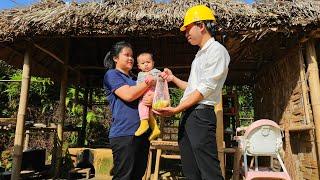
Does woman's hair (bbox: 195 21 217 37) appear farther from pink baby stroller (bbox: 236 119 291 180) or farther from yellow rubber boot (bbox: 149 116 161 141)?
pink baby stroller (bbox: 236 119 291 180)

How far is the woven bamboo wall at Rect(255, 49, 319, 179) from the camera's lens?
14.5 feet

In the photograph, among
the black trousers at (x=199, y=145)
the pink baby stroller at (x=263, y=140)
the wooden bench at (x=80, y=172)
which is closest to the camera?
the black trousers at (x=199, y=145)

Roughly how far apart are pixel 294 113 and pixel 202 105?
10.9 feet

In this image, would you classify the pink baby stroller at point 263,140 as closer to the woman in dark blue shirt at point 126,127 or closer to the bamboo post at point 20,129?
the woman in dark blue shirt at point 126,127

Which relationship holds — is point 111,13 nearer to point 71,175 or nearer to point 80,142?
point 71,175

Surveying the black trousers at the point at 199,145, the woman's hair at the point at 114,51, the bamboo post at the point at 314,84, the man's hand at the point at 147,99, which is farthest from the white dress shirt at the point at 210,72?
the bamboo post at the point at 314,84

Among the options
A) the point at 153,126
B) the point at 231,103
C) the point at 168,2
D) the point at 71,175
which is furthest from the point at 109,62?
the point at 231,103

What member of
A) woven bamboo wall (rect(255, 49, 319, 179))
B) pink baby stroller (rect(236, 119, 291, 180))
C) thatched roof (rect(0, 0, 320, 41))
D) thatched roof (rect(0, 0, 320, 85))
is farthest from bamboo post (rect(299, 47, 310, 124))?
pink baby stroller (rect(236, 119, 291, 180))

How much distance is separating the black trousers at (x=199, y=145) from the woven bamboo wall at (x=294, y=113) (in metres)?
2.76

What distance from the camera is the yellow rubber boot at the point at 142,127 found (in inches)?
84.6

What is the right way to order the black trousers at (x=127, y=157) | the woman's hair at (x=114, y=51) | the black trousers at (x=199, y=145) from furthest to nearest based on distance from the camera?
1. the woman's hair at (x=114, y=51)
2. the black trousers at (x=127, y=157)
3. the black trousers at (x=199, y=145)

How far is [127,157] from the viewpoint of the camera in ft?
6.91

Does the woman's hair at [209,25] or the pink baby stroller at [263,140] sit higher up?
the woman's hair at [209,25]

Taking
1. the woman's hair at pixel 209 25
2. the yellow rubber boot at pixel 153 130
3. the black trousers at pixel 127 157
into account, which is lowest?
the black trousers at pixel 127 157
